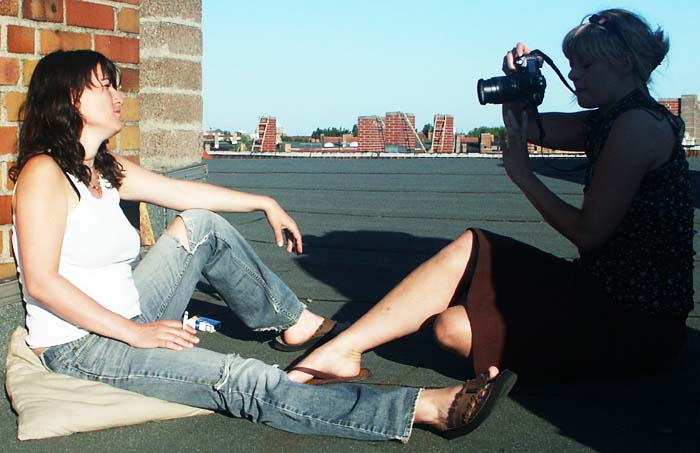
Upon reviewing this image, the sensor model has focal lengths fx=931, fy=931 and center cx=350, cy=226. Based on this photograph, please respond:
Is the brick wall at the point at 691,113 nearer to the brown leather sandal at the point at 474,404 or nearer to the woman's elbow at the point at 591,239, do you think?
the woman's elbow at the point at 591,239

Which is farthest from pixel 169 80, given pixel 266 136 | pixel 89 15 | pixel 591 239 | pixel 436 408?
pixel 266 136

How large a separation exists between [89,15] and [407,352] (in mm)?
1689

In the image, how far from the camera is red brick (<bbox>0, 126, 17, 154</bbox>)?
3131mm

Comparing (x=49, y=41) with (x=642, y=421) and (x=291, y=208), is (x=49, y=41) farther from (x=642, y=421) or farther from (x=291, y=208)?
(x=291, y=208)

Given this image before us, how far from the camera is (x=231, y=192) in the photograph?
3.33 m

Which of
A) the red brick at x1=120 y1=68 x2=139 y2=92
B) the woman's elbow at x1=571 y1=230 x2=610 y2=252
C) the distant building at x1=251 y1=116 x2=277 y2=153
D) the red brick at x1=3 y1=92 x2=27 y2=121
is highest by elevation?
the red brick at x1=120 y1=68 x2=139 y2=92

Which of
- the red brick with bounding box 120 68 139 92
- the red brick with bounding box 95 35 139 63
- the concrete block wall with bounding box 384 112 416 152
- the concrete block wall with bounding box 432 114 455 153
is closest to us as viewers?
the red brick with bounding box 95 35 139 63

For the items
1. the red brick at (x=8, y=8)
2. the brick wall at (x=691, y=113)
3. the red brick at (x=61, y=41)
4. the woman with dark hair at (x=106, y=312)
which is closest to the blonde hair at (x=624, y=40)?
the woman with dark hair at (x=106, y=312)

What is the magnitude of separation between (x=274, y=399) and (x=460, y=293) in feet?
2.59

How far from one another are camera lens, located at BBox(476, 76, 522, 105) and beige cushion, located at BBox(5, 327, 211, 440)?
5.04 feet

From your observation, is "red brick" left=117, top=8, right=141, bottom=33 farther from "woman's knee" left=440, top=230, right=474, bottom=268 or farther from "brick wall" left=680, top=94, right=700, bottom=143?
"brick wall" left=680, top=94, right=700, bottom=143

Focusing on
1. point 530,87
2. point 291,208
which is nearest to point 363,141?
point 291,208

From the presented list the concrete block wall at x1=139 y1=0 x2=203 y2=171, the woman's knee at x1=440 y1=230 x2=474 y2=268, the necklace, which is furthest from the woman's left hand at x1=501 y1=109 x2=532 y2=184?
the concrete block wall at x1=139 y1=0 x2=203 y2=171

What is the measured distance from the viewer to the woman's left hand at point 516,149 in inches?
122
